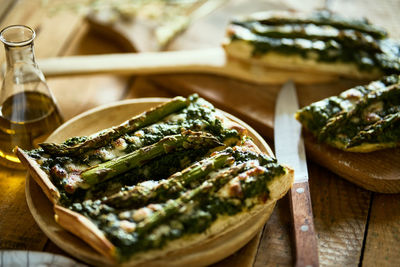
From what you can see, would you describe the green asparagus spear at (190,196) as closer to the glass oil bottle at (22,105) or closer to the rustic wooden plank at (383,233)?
the rustic wooden plank at (383,233)

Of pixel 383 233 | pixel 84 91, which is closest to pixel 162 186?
pixel 383 233

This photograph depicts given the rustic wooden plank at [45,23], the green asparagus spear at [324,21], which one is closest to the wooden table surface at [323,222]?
the rustic wooden plank at [45,23]

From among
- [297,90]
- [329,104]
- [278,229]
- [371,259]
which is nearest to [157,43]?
[297,90]

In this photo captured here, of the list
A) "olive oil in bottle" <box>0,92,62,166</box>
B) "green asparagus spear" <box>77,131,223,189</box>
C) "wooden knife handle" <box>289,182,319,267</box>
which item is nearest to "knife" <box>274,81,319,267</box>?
"wooden knife handle" <box>289,182,319,267</box>

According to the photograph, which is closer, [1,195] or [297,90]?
[1,195]

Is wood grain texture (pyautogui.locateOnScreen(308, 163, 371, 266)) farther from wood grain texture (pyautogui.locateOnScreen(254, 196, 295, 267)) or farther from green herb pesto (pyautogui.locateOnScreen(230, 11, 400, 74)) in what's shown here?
green herb pesto (pyautogui.locateOnScreen(230, 11, 400, 74))

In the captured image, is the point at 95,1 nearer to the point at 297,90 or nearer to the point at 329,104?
the point at 297,90
